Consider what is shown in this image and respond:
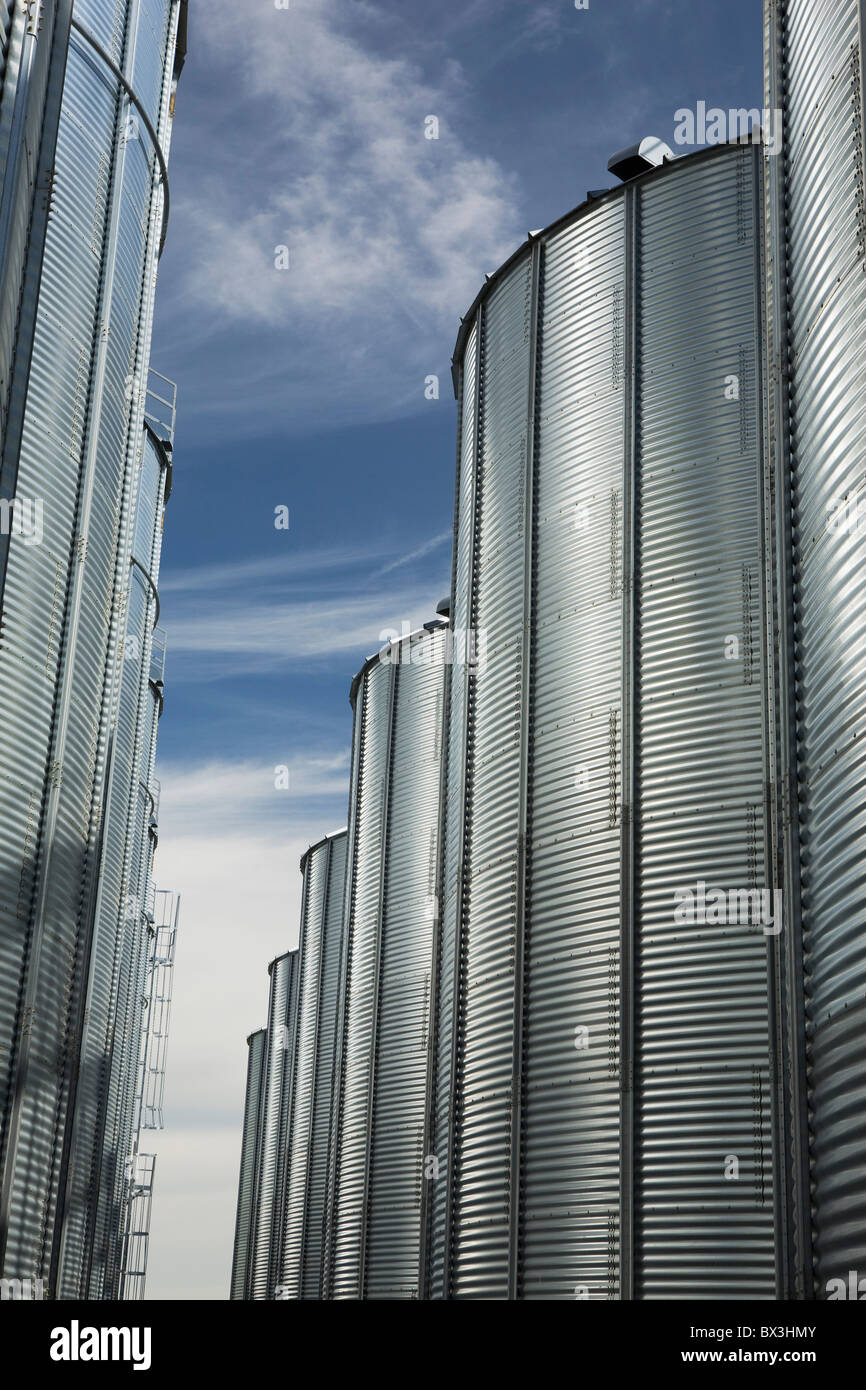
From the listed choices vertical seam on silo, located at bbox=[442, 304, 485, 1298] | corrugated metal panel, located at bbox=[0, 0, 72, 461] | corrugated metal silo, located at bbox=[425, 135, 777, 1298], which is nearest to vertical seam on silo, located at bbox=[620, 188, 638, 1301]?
corrugated metal silo, located at bbox=[425, 135, 777, 1298]

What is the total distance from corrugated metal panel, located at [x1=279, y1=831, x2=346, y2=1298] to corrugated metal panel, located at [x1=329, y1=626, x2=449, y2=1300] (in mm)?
4265

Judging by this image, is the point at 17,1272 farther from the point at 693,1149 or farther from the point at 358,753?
the point at 358,753

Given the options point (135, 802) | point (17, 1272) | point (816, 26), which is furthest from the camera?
point (135, 802)

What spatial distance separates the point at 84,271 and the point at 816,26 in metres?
11.5

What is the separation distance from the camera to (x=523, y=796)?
1872 centimetres

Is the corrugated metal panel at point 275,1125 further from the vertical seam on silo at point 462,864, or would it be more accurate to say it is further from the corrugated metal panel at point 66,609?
the corrugated metal panel at point 66,609

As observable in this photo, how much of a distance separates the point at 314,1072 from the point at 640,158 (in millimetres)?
27666

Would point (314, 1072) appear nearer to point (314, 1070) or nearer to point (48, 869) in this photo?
point (314, 1070)

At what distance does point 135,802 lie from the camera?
102 ft

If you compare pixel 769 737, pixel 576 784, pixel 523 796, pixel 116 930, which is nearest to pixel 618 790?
pixel 576 784

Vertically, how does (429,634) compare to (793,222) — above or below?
→ above

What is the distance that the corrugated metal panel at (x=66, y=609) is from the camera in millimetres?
17500

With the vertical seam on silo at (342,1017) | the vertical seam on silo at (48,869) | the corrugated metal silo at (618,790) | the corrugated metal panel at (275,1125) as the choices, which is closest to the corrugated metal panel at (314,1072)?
the vertical seam on silo at (342,1017)

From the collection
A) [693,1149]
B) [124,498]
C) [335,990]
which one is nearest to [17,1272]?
[693,1149]
